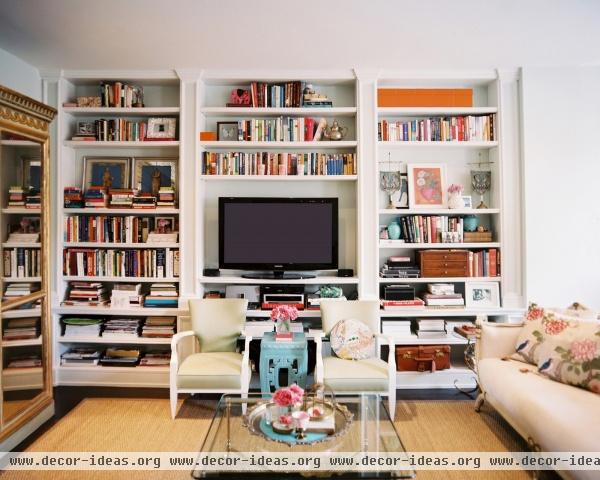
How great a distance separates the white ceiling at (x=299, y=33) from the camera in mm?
2510

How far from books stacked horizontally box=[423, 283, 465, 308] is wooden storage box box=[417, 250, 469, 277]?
0.12 metres

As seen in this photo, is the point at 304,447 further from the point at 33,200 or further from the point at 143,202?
the point at 143,202

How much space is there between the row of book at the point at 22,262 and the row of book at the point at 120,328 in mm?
916

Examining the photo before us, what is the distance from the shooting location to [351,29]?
110 inches

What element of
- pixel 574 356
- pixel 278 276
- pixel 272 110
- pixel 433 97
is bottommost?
pixel 574 356

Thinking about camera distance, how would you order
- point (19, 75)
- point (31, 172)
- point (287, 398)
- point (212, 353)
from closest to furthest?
point (287, 398), point (31, 172), point (212, 353), point (19, 75)

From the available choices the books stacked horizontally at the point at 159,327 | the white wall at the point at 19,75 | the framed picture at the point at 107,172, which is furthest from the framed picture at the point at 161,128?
the books stacked horizontally at the point at 159,327

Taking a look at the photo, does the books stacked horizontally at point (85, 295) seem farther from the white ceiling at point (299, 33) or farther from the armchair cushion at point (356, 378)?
the armchair cushion at point (356, 378)

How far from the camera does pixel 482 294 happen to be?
3.60 meters

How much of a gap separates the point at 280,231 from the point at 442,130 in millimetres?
1708

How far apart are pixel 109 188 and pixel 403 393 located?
3.17 metres

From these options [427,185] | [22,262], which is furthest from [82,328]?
[427,185]

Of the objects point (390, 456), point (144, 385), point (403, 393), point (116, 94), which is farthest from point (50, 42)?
point (403, 393)

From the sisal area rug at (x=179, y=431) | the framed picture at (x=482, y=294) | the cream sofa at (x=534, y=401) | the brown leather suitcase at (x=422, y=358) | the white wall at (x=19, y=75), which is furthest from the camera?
the framed picture at (x=482, y=294)
